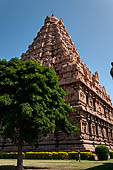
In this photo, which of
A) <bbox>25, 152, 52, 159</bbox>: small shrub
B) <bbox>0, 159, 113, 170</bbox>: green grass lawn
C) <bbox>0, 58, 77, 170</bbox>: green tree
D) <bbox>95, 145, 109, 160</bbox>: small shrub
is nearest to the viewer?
<bbox>0, 58, 77, 170</bbox>: green tree

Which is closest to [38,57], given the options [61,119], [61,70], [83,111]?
[61,70]

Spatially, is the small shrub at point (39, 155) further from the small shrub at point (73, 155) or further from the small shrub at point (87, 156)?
the small shrub at point (87, 156)

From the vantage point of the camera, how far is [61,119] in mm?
16203

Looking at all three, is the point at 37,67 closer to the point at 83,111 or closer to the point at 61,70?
the point at 83,111

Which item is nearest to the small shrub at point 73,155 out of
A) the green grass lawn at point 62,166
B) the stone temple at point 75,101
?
the stone temple at point 75,101

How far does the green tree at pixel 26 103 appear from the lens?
43.4 feet

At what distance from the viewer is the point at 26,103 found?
1339 centimetres

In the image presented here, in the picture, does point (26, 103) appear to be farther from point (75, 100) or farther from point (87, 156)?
point (75, 100)

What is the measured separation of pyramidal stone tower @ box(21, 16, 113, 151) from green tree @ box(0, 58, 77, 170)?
933 centimetres

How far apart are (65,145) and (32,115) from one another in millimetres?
13401

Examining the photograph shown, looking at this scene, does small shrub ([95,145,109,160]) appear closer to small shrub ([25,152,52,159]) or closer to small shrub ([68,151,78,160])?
small shrub ([68,151,78,160])

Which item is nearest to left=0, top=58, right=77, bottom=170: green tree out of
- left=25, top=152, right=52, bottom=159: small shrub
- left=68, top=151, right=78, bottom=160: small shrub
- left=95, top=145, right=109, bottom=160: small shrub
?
left=68, top=151, right=78, bottom=160: small shrub

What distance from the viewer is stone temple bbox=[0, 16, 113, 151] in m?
24.7

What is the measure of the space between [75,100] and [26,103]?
47.7 feet
